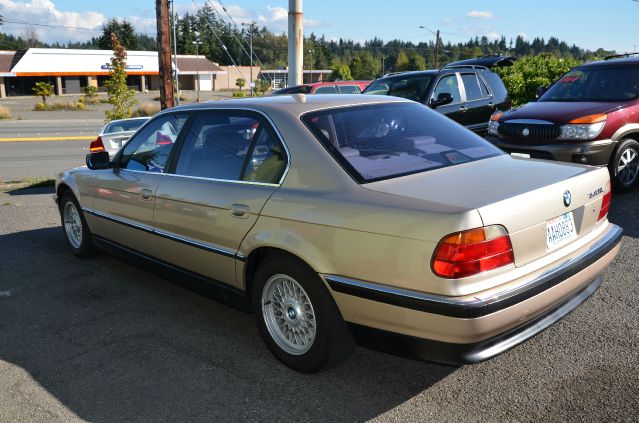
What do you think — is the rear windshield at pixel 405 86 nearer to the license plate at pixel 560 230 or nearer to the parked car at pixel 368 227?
the parked car at pixel 368 227

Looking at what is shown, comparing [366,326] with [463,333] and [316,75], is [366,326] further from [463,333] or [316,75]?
[316,75]

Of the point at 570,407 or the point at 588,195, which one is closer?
the point at 570,407

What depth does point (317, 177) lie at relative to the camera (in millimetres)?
3389

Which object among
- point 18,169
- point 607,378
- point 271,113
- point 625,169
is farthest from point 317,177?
point 18,169

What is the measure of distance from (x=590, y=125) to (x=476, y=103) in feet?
12.1

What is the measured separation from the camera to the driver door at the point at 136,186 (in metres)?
4.69

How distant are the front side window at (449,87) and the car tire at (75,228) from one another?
21.6 feet

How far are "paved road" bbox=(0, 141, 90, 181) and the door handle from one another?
1013 cm

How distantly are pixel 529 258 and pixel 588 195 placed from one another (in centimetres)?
80

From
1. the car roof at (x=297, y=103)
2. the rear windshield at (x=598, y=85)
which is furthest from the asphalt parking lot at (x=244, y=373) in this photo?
the rear windshield at (x=598, y=85)

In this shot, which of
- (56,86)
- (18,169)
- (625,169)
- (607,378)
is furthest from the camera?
(56,86)

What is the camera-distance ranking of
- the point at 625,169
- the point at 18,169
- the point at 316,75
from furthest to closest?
the point at 316,75 → the point at 18,169 → the point at 625,169

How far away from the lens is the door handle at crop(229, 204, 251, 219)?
145 inches

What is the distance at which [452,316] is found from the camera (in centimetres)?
277
